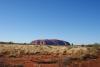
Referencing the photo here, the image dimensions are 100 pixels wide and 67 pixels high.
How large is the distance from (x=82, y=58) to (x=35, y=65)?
5307 millimetres

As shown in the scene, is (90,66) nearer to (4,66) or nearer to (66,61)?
(66,61)

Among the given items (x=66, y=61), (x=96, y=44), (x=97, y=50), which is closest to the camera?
(x=66, y=61)

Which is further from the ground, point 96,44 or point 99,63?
point 96,44

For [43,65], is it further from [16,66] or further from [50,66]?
[16,66]

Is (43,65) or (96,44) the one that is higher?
(96,44)

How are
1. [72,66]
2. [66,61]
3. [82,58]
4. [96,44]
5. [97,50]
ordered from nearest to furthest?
[72,66] → [66,61] → [82,58] → [97,50] → [96,44]

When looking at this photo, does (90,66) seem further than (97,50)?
No

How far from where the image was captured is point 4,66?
18156mm

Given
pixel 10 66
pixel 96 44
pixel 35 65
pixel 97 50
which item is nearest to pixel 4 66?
pixel 10 66

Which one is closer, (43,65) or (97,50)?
(43,65)

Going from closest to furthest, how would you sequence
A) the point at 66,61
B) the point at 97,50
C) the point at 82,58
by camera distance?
1. the point at 66,61
2. the point at 82,58
3. the point at 97,50

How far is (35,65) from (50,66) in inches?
42.2

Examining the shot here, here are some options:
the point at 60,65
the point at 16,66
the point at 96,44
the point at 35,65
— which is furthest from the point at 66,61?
the point at 96,44

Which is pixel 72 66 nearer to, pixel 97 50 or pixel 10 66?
pixel 10 66
